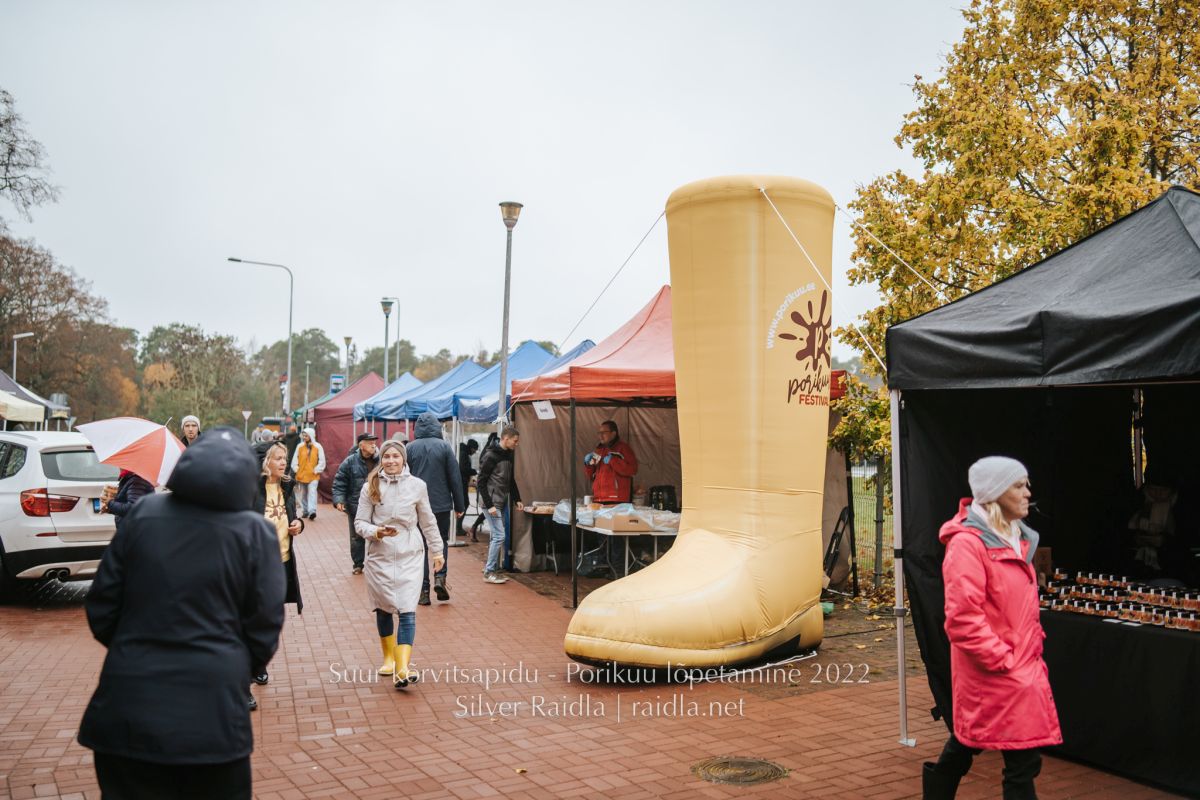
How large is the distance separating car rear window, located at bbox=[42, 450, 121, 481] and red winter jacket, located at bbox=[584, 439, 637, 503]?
5.48 metres

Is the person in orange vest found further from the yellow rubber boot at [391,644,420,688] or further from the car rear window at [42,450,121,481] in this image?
the yellow rubber boot at [391,644,420,688]

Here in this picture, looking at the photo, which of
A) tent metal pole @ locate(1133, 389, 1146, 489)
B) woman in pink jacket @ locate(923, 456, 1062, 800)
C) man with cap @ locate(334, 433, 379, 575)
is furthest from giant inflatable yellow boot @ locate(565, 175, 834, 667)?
man with cap @ locate(334, 433, 379, 575)

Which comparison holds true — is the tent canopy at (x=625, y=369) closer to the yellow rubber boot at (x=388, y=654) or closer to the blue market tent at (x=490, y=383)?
the yellow rubber boot at (x=388, y=654)

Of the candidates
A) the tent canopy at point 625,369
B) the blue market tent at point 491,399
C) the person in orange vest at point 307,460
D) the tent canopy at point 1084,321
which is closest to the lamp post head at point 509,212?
the blue market tent at point 491,399

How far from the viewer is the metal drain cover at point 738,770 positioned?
5172mm

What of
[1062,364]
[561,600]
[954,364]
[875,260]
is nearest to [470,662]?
[561,600]

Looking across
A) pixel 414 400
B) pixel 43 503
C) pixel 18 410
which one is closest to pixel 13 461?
pixel 43 503

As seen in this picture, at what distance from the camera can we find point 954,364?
528 cm

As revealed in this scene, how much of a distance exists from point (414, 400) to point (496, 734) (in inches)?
501

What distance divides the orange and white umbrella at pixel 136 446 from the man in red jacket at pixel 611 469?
6035 mm

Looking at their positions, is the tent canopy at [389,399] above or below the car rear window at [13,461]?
above

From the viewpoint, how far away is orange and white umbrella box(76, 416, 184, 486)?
6.59 metres

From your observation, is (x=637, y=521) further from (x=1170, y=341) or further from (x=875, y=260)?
(x=1170, y=341)

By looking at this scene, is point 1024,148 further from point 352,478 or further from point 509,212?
point 352,478
